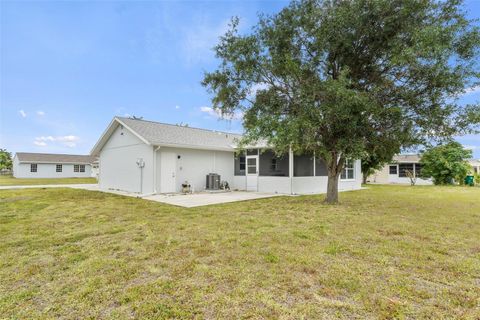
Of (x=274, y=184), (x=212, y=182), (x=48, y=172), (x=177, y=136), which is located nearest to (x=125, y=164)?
(x=177, y=136)

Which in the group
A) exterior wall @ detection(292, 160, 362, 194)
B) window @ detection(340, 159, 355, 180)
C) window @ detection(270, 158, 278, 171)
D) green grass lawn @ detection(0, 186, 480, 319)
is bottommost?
green grass lawn @ detection(0, 186, 480, 319)

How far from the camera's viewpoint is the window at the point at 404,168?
2721 cm

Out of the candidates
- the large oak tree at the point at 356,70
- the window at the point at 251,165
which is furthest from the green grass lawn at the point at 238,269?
the window at the point at 251,165

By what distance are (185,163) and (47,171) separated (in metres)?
30.4

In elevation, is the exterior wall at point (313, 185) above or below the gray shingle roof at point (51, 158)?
below

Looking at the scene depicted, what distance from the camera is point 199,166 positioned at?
47.2 feet

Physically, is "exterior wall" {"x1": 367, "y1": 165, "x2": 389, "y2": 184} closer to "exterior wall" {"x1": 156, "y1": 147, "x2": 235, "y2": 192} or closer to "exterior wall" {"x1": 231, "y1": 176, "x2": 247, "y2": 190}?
"exterior wall" {"x1": 231, "y1": 176, "x2": 247, "y2": 190}

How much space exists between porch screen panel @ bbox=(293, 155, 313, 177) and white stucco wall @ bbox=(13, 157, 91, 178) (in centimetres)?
3430

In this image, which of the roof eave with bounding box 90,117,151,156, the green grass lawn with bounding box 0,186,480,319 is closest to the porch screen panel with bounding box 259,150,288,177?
the roof eave with bounding box 90,117,151,156

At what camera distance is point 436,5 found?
825 cm

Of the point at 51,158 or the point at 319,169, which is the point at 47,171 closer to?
the point at 51,158

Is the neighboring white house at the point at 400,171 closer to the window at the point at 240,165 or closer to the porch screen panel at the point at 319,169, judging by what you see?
the porch screen panel at the point at 319,169

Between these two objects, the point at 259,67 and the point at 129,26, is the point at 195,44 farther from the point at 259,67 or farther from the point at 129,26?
the point at 259,67

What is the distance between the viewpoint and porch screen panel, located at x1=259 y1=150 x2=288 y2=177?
13.8 metres
